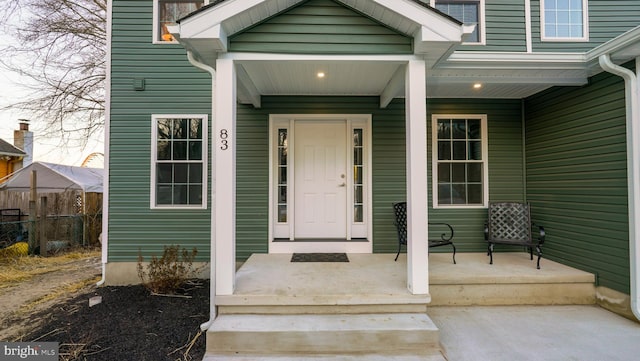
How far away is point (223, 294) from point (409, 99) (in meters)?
2.49

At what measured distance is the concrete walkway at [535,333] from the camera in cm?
242

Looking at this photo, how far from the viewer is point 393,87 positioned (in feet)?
12.0

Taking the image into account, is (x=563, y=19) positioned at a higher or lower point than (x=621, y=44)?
higher

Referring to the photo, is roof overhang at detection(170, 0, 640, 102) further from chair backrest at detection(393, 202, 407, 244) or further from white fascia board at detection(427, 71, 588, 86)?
chair backrest at detection(393, 202, 407, 244)

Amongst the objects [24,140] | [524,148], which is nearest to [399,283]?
[524,148]

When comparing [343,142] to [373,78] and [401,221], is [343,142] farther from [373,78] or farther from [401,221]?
[401,221]

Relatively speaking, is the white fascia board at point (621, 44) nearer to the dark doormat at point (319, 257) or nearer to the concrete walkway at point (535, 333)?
the concrete walkway at point (535, 333)

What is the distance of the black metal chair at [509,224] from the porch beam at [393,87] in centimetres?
211

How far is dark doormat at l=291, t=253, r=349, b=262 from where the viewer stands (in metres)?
3.97

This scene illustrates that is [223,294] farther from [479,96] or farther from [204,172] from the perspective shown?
[479,96]

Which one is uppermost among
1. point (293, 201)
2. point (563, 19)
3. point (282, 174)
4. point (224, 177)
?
point (563, 19)

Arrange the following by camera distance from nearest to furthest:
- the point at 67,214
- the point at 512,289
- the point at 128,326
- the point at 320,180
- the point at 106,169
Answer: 1. the point at 128,326
2. the point at 512,289
3. the point at 106,169
4. the point at 320,180
5. the point at 67,214

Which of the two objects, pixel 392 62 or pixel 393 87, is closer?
pixel 392 62

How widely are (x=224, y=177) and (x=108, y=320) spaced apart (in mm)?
2042
